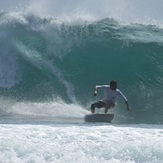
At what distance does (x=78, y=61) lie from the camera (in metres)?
16.6

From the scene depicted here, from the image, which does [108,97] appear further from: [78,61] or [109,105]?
[78,61]

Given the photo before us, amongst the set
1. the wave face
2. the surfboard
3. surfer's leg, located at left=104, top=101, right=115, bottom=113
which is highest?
the wave face

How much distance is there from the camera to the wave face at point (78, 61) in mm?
14922

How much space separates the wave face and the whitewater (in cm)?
2

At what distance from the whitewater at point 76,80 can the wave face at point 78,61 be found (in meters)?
0.02

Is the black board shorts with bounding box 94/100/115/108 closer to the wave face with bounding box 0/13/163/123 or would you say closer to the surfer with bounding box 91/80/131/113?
the surfer with bounding box 91/80/131/113

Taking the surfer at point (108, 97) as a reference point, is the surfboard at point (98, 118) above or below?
below

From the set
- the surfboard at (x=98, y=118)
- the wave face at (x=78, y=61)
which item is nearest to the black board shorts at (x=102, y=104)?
the surfboard at (x=98, y=118)

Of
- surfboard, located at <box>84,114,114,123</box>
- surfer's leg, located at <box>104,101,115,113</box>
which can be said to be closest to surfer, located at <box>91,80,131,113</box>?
surfer's leg, located at <box>104,101,115,113</box>

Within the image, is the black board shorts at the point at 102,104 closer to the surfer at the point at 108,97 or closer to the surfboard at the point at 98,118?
the surfer at the point at 108,97

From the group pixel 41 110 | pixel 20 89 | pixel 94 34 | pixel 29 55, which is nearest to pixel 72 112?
pixel 41 110

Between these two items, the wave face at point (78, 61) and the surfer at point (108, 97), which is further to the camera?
the wave face at point (78, 61)

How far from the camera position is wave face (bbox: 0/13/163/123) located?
14922mm

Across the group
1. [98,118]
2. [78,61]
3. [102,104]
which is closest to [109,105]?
[102,104]
